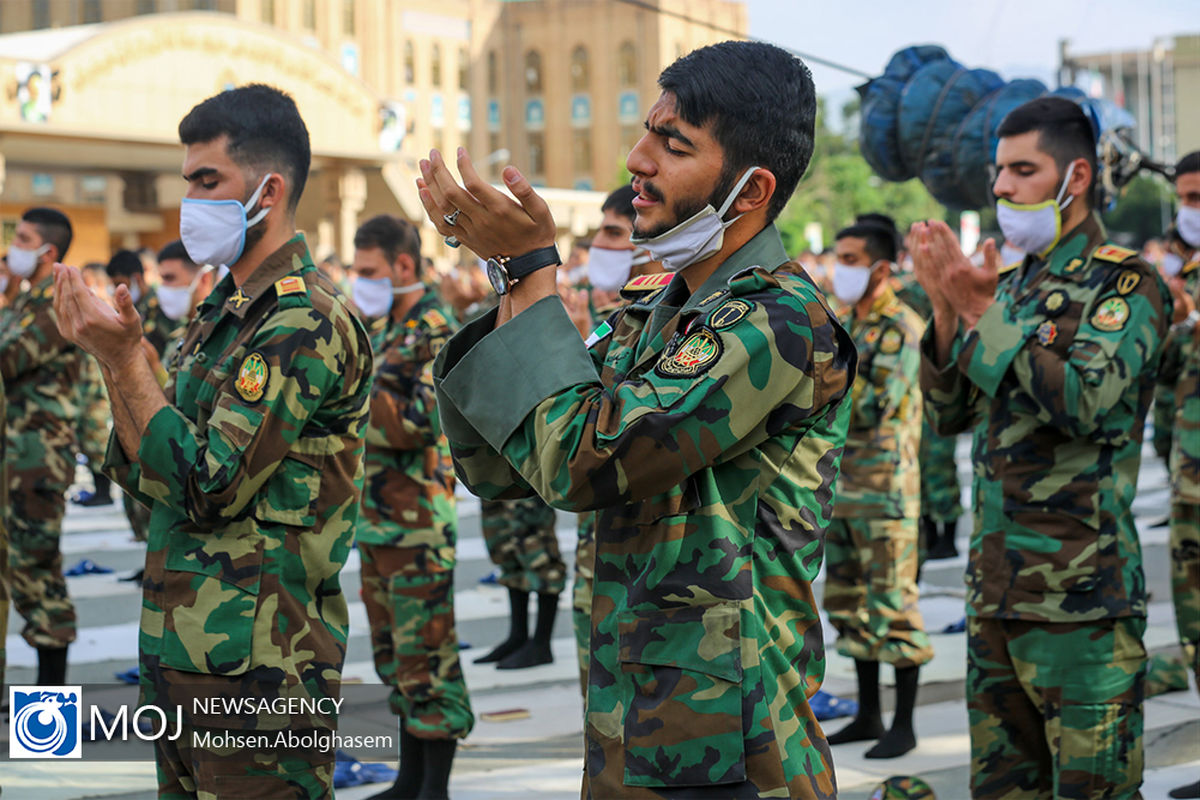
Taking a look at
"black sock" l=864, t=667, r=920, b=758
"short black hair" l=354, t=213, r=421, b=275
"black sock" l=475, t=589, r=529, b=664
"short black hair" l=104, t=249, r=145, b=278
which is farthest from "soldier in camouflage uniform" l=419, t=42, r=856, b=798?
"short black hair" l=104, t=249, r=145, b=278

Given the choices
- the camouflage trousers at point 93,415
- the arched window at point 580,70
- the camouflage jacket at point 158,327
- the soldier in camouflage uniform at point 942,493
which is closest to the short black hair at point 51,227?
the camouflage jacket at point 158,327

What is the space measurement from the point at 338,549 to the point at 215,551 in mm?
342

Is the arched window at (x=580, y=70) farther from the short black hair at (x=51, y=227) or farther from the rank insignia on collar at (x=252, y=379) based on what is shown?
the rank insignia on collar at (x=252, y=379)

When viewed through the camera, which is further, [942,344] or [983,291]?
[942,344]

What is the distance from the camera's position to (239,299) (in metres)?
3.46

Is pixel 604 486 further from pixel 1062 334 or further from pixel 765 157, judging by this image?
pixel 1062 334

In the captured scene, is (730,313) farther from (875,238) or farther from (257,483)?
(875,238)

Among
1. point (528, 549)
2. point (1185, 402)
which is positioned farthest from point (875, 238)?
point (528, 549)

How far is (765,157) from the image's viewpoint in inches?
90.8

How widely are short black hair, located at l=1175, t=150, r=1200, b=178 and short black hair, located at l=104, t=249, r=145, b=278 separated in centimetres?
863

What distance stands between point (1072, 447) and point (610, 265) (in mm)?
2543

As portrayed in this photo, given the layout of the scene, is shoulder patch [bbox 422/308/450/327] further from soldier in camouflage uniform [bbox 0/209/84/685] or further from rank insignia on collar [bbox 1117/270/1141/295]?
rank insignia on collar [bbox 1117/270/1141/295]

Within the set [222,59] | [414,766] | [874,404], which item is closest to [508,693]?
[414,766]

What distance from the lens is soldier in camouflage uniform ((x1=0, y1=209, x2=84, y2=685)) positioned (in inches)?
261
